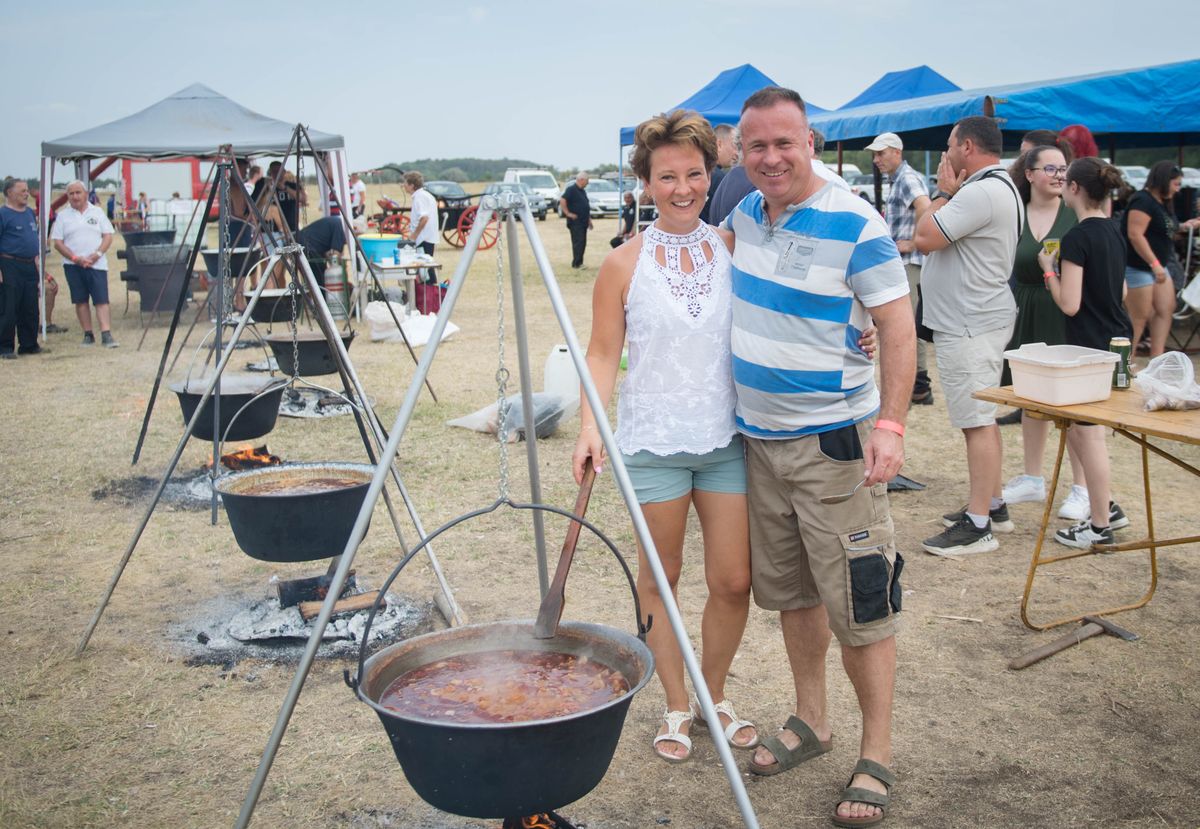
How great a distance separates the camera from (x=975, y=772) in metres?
2.94

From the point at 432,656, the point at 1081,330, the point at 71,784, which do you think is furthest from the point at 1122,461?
the point at 71,784

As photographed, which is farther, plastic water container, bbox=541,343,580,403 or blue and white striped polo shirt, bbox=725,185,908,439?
plastic water container, bbox=541,343,580,403

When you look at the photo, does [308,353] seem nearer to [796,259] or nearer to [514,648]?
[514,648]

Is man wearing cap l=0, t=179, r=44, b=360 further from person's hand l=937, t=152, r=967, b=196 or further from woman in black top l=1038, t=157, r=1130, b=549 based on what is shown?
woman in black top l=1038, t=157, r=1130, b=549

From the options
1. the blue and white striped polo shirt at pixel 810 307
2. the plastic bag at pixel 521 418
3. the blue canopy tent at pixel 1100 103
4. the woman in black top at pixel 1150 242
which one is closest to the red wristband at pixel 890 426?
the blue and white striped polo shirt at pixel 810 307

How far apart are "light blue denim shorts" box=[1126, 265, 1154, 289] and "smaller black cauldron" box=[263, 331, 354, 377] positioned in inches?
248

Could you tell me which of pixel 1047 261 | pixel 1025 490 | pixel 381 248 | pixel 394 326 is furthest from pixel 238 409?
pixel 381 248

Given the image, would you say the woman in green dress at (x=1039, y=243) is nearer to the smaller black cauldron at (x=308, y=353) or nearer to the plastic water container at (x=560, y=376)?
the plastic water container at (x=560, y=376)

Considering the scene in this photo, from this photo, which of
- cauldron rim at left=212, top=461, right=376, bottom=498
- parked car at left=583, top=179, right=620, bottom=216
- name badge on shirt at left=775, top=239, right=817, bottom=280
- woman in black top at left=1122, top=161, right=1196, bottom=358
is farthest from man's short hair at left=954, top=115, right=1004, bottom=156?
parked car at left=583, top=179, right=620, bottom=216

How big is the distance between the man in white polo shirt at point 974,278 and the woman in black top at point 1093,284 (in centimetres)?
26

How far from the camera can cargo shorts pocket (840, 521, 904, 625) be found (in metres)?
2.57

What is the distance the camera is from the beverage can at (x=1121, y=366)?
3.65 meters

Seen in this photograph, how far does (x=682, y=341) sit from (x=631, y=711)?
1.41m

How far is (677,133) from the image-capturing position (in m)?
2.56
